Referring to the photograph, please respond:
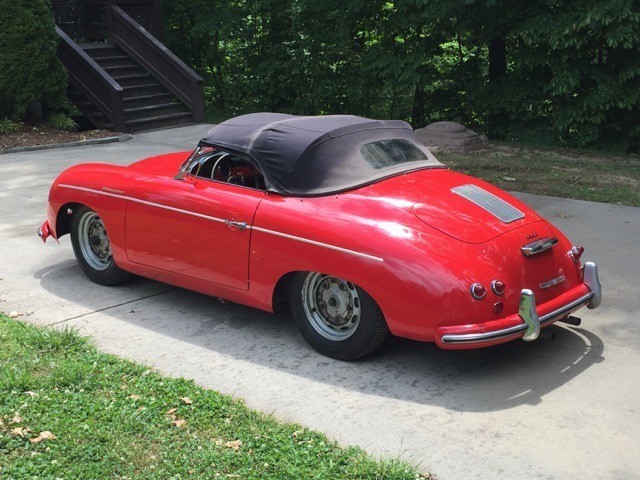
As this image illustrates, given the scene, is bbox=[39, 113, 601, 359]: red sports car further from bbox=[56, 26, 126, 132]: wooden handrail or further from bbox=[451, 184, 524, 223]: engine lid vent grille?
bbox=[56, 26, 126, 132]: wooden handrail

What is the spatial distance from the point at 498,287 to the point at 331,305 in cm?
111

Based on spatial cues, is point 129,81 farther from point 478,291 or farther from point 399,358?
point 478,291

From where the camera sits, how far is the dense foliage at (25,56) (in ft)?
49.3

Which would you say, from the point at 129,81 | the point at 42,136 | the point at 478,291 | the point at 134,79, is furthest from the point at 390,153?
the point at 134,79

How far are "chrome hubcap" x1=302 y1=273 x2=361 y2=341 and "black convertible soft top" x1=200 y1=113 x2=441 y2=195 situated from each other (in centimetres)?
65

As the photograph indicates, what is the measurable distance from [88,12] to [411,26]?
25.6 feet

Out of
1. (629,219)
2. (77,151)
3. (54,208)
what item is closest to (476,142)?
(629,219)

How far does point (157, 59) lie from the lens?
1822cm

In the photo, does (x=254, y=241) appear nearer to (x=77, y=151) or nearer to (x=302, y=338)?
(x=302, y=338)

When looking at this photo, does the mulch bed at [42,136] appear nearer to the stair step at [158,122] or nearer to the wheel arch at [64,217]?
the stair step at [158,122]

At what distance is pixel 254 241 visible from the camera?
18.9 ft

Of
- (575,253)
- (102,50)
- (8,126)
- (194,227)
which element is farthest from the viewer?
(102,50)

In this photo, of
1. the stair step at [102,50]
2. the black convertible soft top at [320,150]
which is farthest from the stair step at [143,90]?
the black convertible soft top at [320,150]

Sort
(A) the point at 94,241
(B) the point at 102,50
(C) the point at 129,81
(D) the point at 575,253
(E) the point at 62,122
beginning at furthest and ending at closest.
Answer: (B) the point at 102,50 → (C) the point at 129,81 → (E) the point at 62,122 → (A) the point at 94,241 → (D) the point at 575,253
